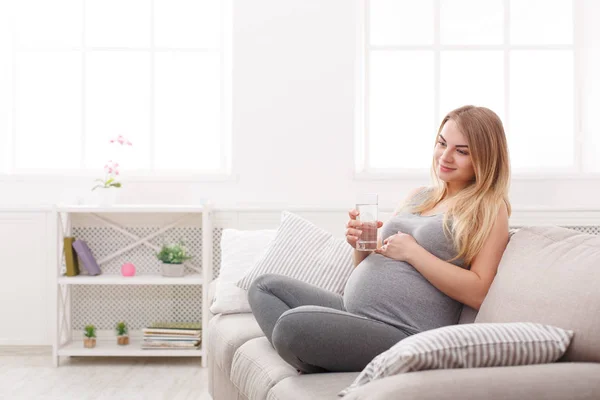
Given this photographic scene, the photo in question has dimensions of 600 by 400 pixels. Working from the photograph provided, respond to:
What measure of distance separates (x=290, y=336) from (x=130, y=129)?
2941mm

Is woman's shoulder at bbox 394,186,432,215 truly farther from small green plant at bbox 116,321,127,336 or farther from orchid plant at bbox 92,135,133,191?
small green plant at bbox 116,321,127,336

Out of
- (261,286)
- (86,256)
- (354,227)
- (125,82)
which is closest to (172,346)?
(86,256)

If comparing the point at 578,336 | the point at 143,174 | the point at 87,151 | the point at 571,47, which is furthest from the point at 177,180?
the point at 578,336

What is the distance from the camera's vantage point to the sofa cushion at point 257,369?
194 centimetres

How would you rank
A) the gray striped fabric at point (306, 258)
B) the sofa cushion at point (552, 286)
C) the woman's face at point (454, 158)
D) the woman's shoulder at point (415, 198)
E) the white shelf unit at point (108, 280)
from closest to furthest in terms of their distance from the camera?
the sofa cushion at point (552, 286) < the woman's face at point (454, 158) < the woman's shoulder at point (415, 198) < the gray striped fabric at point (306, 258) < the white shelf unit at point (108, 280)

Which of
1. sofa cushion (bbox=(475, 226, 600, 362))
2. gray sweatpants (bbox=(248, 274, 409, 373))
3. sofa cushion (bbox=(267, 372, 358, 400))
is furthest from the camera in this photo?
gray sweatpants (bbox=(248, 274, 409, 373))

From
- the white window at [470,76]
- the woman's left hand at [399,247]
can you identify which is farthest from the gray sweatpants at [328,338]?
the white window at [470,76]

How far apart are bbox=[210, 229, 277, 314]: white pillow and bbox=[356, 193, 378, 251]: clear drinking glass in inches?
35.7

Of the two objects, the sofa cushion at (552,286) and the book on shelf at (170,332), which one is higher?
the sofa cushion at (552,286)

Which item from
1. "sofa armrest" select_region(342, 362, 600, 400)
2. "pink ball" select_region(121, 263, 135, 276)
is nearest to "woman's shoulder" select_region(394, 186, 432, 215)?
"sofa armrest" select_region(342, 362, 600, 400)

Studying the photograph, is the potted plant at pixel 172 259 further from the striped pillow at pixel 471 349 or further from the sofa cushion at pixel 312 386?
the striped pillow at pixel 471 349

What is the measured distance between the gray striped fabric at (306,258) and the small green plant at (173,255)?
121cm

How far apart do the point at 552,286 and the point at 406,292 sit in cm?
42

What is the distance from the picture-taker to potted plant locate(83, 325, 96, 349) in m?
4.04
